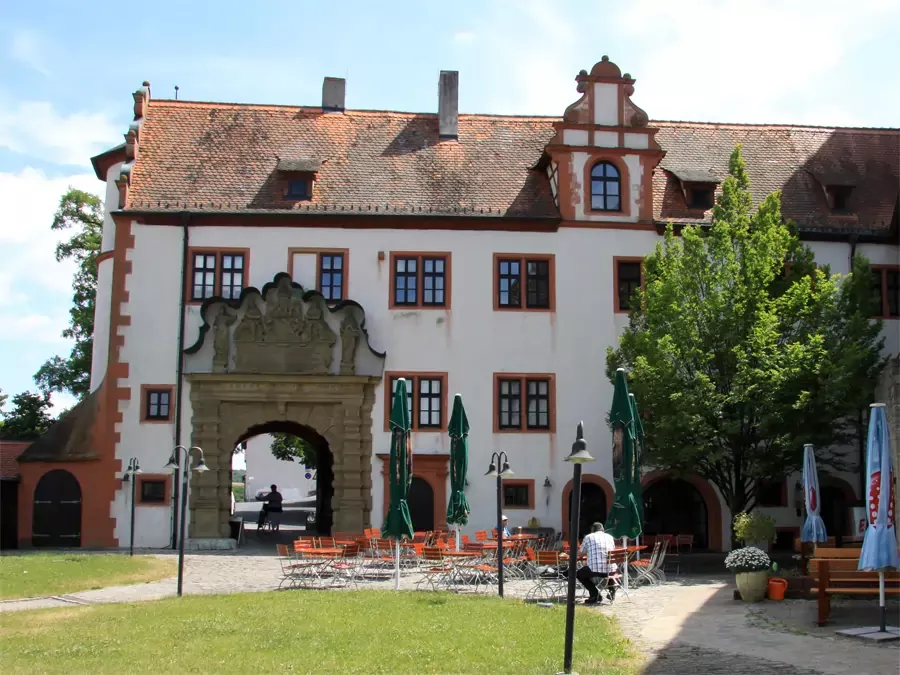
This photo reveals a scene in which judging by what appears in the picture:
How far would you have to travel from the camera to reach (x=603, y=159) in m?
30.7

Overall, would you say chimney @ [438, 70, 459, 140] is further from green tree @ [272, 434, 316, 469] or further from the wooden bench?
the wooden bench

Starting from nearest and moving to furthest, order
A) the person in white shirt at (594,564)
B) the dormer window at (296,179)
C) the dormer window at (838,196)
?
the person in white shirt at (594,564) < the dormer window at (296,179) < the dormer window at (838,196)

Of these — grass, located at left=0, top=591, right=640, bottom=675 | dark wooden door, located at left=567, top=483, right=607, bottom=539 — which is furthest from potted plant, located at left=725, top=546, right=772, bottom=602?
dark wooden door, located at left=567, top=483, right=607, bottom=539

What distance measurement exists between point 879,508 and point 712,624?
8.72 feet

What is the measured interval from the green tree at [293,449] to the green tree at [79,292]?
1069 cm

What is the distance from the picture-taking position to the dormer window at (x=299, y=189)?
99.9 ft

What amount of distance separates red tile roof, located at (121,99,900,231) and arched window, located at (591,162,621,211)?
4.18 ft

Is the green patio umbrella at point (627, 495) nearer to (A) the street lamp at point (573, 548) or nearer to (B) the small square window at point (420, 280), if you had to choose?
(A) the street lamp at point (573, 548)

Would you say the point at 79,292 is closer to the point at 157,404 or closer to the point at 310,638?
the point at 157,404

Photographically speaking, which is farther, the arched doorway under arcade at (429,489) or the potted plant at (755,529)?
the arched doorway under arcade at (429,489)

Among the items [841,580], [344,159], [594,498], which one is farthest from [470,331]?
[841,580]

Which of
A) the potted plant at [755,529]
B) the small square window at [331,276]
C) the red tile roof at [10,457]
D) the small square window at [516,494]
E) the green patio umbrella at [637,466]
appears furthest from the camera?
the small square window at [331,276]

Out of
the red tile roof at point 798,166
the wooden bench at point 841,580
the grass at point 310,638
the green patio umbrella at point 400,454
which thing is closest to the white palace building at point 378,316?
the red tile roof at point 798,166

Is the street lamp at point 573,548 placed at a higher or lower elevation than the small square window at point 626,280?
lower
